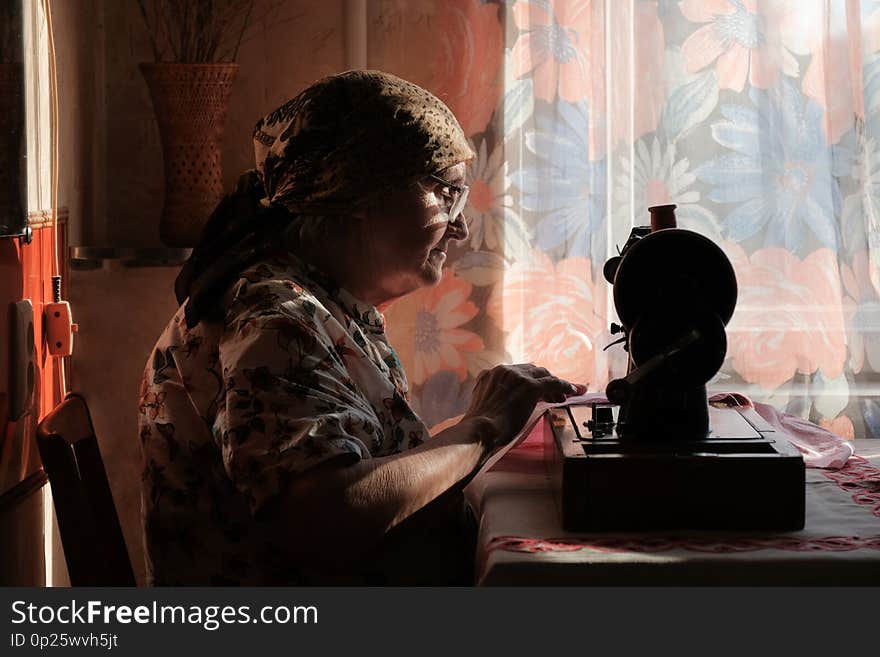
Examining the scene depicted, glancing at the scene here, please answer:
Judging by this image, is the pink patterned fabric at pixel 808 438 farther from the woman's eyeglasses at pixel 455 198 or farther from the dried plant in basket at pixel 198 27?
the dried plant in basket at pixel 198 27

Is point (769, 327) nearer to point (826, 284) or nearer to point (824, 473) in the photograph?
point (826, 284)

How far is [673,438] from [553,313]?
1160 mm

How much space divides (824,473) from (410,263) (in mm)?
765

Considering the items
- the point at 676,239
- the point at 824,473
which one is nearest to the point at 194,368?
the point at 676,239

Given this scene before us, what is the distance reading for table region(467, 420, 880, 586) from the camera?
1.35 m

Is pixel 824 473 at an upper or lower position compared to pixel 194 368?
lower

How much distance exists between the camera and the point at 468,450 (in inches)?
61.9

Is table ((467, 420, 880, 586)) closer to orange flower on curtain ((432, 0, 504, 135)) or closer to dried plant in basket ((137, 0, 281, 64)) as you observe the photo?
orange flower on curtain ((432, 0, 504, 135))

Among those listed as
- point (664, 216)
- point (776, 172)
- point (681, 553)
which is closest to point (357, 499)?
point (681, 553)

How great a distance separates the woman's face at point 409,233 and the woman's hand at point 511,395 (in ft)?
0.62

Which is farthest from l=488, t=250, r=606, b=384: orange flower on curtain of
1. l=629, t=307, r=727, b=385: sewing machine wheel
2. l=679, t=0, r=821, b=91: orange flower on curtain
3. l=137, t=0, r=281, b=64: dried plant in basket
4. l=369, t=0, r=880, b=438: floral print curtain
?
l=629, t=307, r=727, b=385: sewing machine wheel

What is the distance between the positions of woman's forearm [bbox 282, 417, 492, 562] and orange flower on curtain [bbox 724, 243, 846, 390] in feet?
4.66

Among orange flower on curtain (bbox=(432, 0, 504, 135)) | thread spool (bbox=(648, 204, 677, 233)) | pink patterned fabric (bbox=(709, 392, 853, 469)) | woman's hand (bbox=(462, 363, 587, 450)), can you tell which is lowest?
pink patterned fabric (bbox=(709, 392, 853, 469))

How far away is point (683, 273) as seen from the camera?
1.56 m
